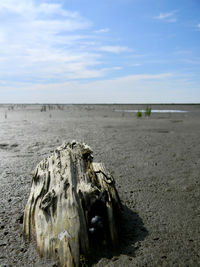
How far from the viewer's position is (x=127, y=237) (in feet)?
9.02

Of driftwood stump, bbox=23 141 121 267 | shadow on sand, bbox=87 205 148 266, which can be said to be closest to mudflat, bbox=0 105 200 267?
shadow on sand, bbox=87 205 148 266

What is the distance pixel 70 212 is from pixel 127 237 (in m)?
0.83

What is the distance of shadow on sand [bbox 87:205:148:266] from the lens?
239cm

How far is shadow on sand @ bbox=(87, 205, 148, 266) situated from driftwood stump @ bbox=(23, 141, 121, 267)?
0.08 metres

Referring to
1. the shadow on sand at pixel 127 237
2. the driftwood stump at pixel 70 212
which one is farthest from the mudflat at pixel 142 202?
the driftwood stump at pixel 70 212

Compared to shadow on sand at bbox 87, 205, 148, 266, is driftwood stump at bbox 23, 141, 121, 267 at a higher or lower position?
higher

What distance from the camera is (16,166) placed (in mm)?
5570

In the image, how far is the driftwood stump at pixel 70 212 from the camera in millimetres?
2266

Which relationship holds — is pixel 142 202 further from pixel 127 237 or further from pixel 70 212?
pixel 70 212

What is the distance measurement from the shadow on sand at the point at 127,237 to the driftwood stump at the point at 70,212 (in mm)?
82

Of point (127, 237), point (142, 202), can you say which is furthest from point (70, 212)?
point (142, 202)

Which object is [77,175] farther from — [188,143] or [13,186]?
[188,143]

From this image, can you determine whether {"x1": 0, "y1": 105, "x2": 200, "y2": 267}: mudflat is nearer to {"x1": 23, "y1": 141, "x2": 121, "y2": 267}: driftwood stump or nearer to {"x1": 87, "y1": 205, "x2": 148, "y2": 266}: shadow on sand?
{"x1": 87, "y1": 205, "x2": 148, "y2": 266}: shadow on sand

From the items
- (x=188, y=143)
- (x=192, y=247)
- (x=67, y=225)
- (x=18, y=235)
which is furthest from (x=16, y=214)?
(x=188, y=143)
